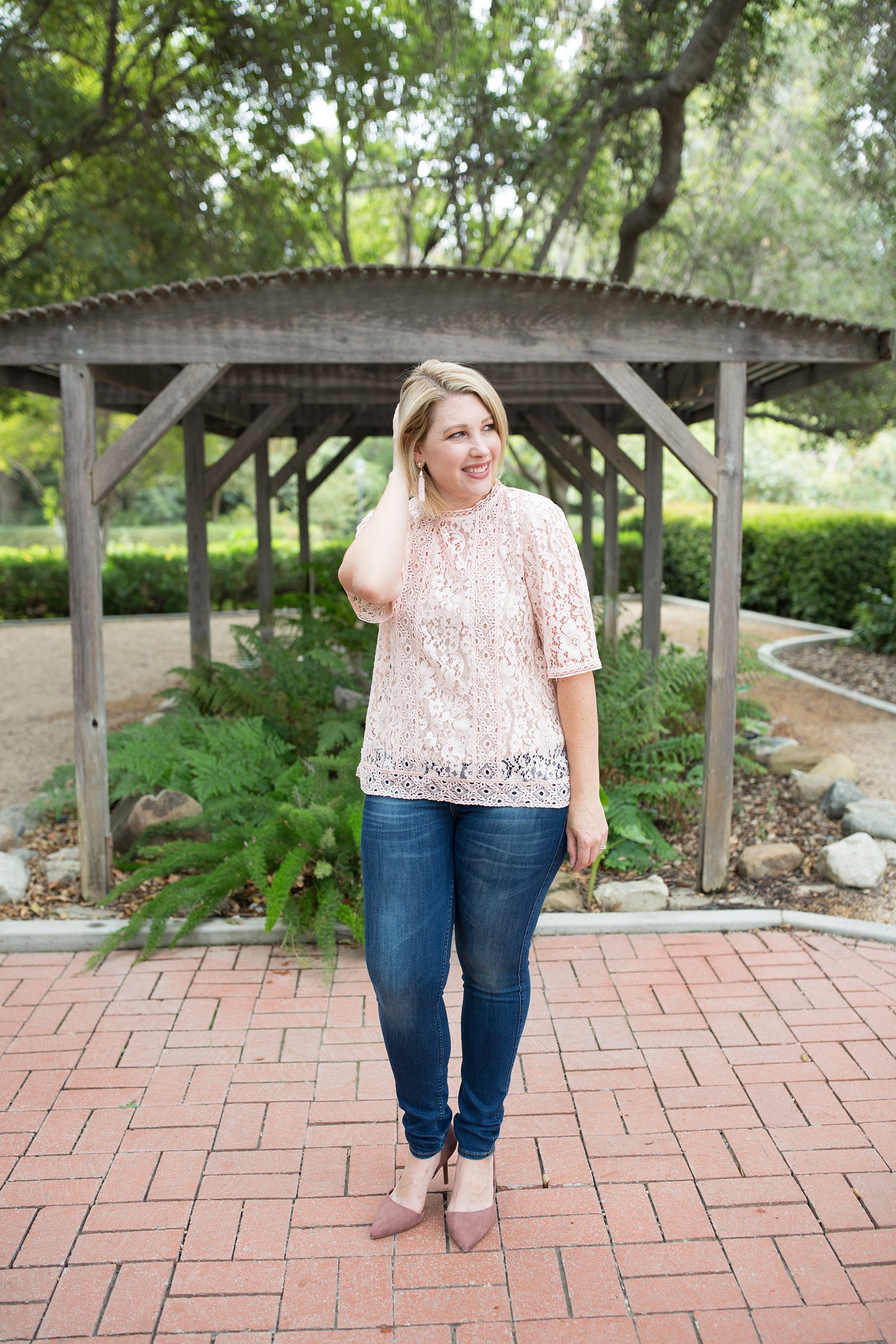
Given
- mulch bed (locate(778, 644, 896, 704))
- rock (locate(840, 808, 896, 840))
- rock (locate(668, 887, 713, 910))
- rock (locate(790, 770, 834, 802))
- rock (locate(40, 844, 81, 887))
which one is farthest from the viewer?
mulch bed (locate(778, 644, 896, 704))

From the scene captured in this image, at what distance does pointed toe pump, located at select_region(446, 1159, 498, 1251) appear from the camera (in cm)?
228

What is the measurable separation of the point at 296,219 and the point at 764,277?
618 cm

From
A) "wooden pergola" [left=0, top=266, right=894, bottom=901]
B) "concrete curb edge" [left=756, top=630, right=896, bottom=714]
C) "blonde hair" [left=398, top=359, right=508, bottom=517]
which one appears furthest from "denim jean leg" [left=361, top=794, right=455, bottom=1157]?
"concrete curb edge" [left=756, top=630, right=896, bottom=714]

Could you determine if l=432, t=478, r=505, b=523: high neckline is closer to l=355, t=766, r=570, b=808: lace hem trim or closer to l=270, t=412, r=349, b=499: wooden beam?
l=355, t=766, r=570, b=808: lace hem trim

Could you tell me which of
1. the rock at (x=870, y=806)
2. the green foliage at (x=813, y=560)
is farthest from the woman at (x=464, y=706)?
the green foliage at (x=813, y=560)

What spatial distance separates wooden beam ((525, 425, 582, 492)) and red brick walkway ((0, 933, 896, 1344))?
24.5 feet

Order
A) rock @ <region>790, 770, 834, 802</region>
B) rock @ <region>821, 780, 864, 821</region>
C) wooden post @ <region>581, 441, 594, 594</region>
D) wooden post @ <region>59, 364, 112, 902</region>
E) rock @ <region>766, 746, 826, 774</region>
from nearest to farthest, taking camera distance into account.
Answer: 1. wooden post @ <region>59, 364, 112, 902</region>
2. rock @ <region>821, 780, 864, 821</region>
3. rock @ <region>790, 770, 834, 802</region>
4. rock @ <region>766, 746, 826, 774</region>
5. wooden post @ <region>581, 441, 594, 594</region>

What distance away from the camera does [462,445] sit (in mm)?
2059

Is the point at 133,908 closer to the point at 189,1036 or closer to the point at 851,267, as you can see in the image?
the point at 189,1036

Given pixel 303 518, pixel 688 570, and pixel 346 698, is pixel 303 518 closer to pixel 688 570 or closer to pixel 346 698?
pixel 346 698

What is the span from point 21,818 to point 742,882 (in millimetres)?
3895

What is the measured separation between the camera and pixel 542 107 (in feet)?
31.9

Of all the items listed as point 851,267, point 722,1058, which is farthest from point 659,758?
point 851,267

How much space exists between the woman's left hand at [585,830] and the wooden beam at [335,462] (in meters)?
9.66
